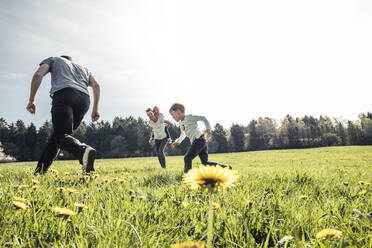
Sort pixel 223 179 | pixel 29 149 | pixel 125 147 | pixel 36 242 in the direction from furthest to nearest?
pixel 125 147
pixel 29 149
pixel 36 242
pixel 223 179

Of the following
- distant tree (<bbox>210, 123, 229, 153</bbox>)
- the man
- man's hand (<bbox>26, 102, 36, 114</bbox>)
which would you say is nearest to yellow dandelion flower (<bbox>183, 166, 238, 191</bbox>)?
the man

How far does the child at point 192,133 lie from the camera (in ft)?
17.0

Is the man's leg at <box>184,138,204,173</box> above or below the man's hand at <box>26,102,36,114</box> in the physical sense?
below

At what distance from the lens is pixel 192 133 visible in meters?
5.57

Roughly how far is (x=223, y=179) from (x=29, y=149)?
6544cm

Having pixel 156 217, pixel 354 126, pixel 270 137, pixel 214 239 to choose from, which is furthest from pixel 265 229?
pixel 354 126

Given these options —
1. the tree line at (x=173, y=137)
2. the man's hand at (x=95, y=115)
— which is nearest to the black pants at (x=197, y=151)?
the man's hand at (x=95, y=115)

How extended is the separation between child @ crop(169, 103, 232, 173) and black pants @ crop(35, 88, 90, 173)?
7.35 ft

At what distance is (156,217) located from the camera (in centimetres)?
163

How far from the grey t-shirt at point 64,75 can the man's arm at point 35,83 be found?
0.41 feet

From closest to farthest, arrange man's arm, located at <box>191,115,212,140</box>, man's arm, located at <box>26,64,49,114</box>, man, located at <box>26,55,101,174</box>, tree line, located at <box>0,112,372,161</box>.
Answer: man, located at <box>26,55,101,174</box> < man's arm, located at <box>26,64,49,114</box> < man's arm, located at <box>191,115,212,140</box> < tree line, located at <box>0,112,372,161</box>

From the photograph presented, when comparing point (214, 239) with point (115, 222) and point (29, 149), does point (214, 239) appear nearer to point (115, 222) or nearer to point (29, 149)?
point (115, 222)

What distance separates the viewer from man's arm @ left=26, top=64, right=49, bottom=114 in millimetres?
3526

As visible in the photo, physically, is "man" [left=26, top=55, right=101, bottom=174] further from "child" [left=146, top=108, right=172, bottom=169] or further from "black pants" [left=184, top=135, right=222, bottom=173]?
"child" [left=146, top=108, right=172, bottom=169]
